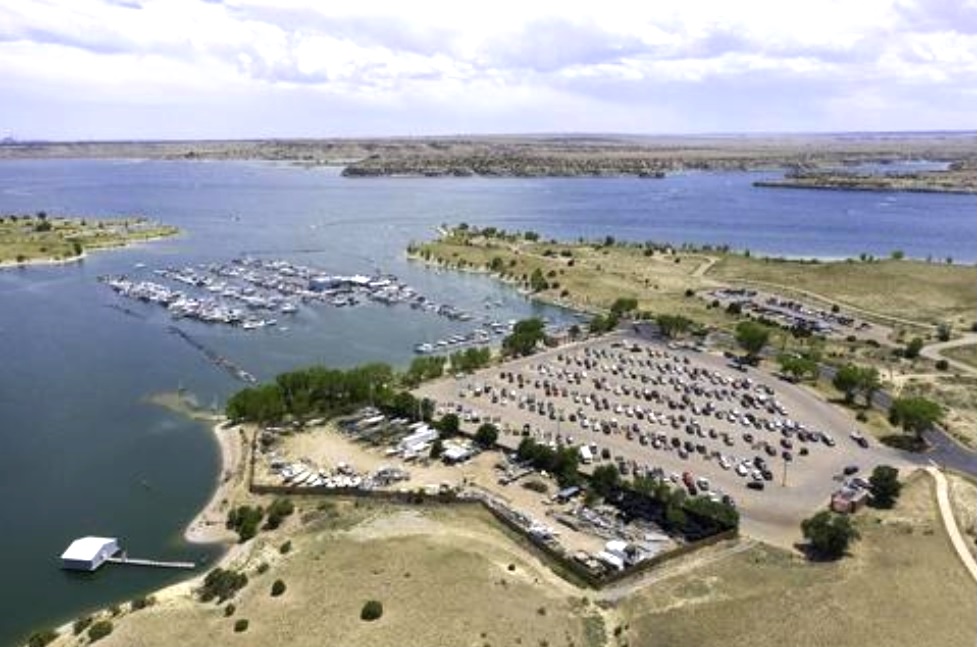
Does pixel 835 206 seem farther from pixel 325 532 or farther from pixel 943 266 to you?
pixel 325 532

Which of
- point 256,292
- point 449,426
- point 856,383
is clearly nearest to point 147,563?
point 449,426

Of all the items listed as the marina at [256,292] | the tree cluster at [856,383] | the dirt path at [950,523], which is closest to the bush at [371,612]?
the dirt path at [950,523]

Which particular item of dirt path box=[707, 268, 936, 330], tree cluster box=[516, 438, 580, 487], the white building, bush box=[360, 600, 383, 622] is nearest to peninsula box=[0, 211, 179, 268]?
the white building

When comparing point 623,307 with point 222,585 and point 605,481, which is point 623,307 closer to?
point 605,481

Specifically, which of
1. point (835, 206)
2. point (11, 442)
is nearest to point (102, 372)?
point (11, 442)

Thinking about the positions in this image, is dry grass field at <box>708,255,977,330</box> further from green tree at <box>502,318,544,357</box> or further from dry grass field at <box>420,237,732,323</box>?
green tree at <box>502,318,544,357</box>
